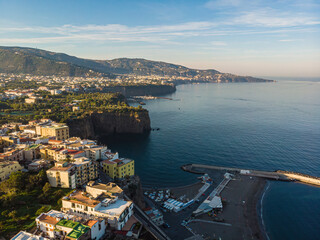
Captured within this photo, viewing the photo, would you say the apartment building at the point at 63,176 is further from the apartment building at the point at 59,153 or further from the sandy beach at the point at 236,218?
the sandy beach at the point at 236,218

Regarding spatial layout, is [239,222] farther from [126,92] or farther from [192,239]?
[126,92]

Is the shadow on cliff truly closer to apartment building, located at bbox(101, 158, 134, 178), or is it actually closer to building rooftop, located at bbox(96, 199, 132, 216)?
apartment building, located at bbox(101, 158, 134, 178)

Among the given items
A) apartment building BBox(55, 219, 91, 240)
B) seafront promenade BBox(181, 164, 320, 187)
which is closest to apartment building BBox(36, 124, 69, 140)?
seafront promenade BBox(181, 164, 320, 187)

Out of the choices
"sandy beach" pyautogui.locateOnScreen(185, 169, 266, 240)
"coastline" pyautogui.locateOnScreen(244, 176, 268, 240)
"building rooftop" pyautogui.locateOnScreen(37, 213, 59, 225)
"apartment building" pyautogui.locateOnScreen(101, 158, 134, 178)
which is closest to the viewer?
"building rooftop" pyautogui.locateOnScreen(37, 213, 59, 225)

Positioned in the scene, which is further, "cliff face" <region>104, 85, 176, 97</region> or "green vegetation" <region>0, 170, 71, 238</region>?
"cliff face" <region>104, 85, 176, 97</region>

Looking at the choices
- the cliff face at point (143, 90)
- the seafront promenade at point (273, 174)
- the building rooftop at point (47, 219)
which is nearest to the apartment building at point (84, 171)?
the building rooftop at point (47, 219)

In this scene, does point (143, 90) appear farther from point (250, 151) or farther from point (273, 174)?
point (273, 174)

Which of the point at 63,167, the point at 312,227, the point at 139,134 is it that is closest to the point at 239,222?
the point at 312,227

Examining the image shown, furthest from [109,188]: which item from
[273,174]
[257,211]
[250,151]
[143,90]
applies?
[143,90]
